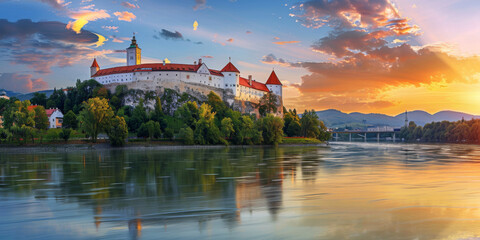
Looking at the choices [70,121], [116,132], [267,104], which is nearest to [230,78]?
[267,104]

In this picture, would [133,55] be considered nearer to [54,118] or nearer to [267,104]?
[54,118]

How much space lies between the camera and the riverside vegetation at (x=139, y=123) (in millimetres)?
53094

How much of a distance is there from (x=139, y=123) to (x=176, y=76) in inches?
874

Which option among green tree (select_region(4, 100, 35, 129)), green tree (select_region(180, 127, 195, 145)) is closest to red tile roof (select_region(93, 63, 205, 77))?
green tree (select_region(180, 127, 195, 145))

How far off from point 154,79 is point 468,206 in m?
78.9

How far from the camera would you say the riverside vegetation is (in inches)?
2090

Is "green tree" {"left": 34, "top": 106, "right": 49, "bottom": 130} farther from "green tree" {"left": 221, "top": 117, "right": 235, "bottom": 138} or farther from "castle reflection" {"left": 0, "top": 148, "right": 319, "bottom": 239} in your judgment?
"castle reflection" {"left": 0, "top": 148, "right": 319, "bottom": 239}

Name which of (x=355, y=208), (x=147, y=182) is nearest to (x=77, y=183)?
(x=147, y=182)

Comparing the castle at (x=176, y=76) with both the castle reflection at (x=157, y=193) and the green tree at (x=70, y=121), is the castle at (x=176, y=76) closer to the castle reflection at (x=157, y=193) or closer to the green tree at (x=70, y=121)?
the green tree at (x=70, y=121)

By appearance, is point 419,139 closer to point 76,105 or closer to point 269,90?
point 269,90

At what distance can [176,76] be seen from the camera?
8662cm

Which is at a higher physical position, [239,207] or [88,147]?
[88,147]

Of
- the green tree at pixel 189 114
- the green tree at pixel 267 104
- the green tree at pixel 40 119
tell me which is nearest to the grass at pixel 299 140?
the green tree at pixel 189 114

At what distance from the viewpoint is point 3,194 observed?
15180 millimetres
